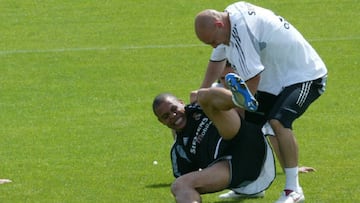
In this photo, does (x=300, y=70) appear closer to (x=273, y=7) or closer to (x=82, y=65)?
(x=82, y=65)

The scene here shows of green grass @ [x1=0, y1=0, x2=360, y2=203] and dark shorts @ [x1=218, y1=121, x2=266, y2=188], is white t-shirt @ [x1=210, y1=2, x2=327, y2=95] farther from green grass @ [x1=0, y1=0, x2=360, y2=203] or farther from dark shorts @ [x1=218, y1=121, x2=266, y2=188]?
green grass @ [x1=0, y1=0, x2=360, y2=203]

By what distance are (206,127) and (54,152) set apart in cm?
373

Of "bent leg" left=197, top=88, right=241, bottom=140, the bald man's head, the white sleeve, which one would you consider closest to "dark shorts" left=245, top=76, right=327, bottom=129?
"bent leg" left=197, top=88, right=241, bottom=140

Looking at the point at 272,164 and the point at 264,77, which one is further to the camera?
the point at 264,77

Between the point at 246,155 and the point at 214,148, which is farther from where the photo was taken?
the point at 214,148

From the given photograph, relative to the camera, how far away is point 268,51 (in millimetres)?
9414

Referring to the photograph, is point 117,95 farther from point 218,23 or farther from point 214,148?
point 214,148

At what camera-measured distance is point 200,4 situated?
22.4 metres

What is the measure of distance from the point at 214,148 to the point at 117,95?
24.0 feet

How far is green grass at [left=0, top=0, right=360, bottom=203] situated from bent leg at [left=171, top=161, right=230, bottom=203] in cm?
96

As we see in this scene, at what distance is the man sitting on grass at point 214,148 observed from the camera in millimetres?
8617

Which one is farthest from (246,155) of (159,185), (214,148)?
(159,185)

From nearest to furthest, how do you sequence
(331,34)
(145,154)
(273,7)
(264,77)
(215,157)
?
(215,157), (264,77), (145,154), (331,34), (273,7)

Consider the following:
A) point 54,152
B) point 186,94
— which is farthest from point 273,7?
point 54,152
